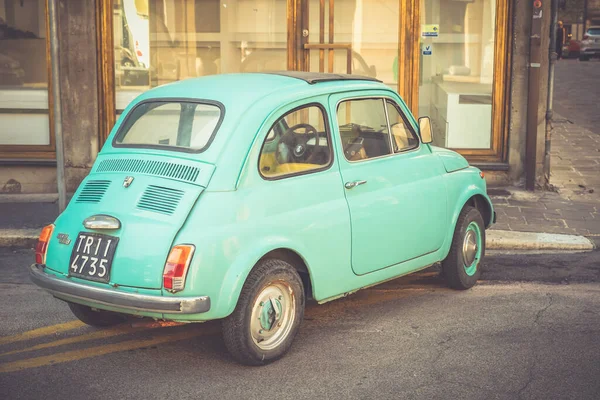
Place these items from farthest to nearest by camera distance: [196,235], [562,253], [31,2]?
[31,2]
[562,253]
[196,235]

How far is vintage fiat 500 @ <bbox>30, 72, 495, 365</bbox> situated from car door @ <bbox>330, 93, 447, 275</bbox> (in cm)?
1

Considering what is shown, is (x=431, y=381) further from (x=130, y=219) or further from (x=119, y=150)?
(x=119, y=150)

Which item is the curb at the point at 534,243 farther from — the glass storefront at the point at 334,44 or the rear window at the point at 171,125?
the rear window at the point at 171,125

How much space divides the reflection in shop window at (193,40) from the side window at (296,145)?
6.00 metres

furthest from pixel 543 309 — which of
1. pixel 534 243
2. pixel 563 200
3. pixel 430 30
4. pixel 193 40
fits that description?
pixel 193 40

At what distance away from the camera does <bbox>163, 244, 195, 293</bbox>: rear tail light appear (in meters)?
5.11

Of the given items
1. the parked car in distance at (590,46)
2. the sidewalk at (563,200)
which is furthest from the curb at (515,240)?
the parked car in distance at (590,46)

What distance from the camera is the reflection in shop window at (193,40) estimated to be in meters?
11.9

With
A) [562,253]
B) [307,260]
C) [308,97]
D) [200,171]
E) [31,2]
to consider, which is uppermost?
[31,2]

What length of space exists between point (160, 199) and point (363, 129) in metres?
1.79

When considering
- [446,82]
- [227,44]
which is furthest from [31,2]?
[446,82]

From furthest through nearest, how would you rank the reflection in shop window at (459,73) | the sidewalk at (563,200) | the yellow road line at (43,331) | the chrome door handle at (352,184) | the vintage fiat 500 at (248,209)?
the reflection in shop window at (459,73) < the sidewalk at (563,200) < the chrome door handle at (352,184) < the yellow road line at (43,331) < the vintage fiat 500 at (248,209)

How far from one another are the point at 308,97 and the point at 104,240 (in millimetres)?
1676

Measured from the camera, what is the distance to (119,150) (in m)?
6.03
